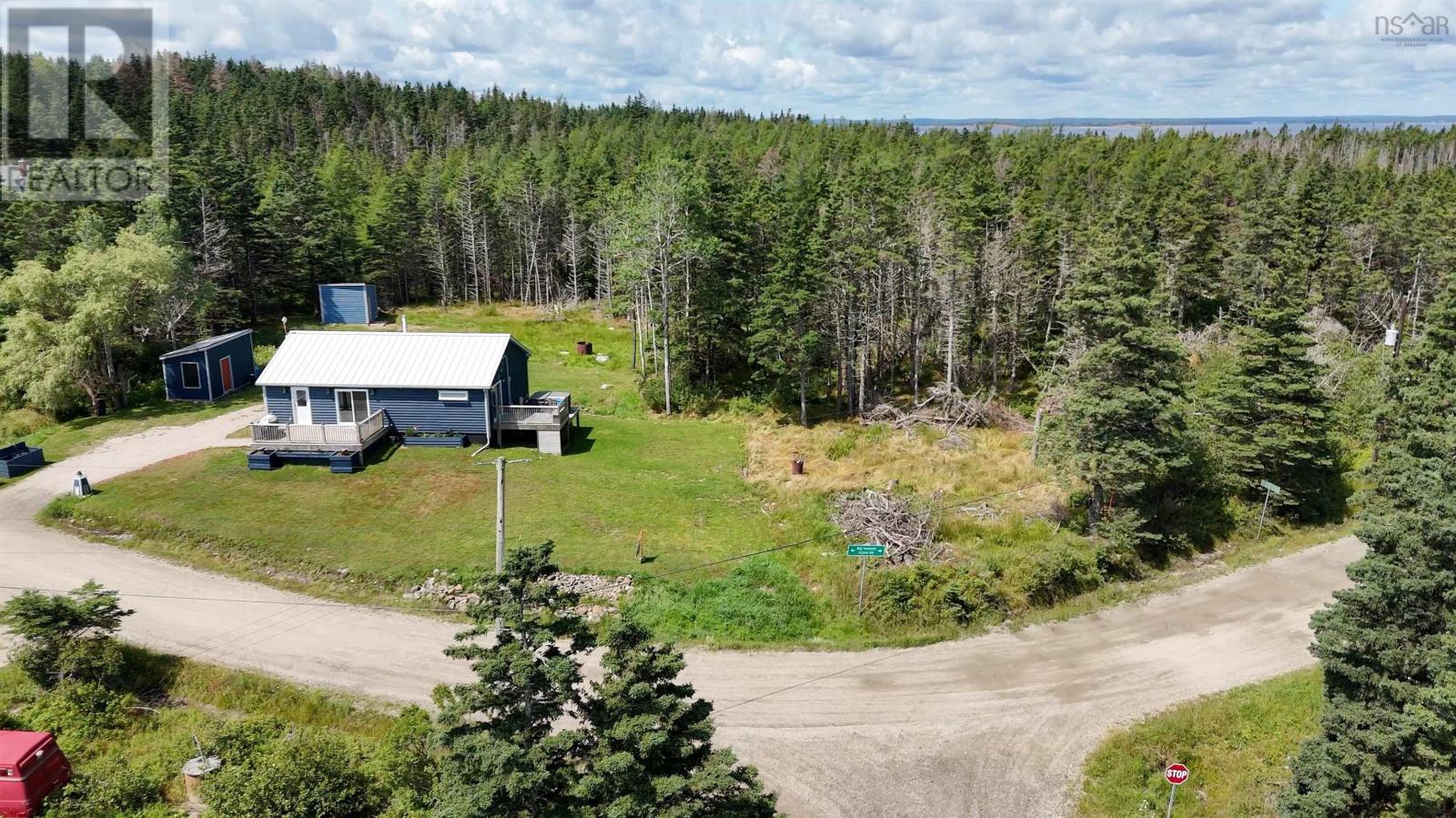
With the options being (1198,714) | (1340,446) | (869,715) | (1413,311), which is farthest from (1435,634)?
(1413,311)

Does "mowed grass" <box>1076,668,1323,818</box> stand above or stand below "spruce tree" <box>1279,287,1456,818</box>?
below

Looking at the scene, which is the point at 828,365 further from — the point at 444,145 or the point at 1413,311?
the point at 444,145

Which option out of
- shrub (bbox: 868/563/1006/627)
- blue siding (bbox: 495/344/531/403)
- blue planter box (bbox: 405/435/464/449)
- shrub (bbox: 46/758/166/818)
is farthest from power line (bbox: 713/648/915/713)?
blue siding (bbox: 495/344/531/403)

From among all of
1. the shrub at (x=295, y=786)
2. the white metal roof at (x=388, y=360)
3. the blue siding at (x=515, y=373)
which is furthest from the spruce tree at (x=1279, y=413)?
the shrub at (x=295, y=786)

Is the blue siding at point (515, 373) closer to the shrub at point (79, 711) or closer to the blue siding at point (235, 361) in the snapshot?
the blue siding at point (235, 361)

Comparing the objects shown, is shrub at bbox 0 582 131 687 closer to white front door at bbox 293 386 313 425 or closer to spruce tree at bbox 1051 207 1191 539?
white front door at bbox 293 386 313 425

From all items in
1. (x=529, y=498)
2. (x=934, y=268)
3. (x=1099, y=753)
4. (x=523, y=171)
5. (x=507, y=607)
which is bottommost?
(x=1099, y=753)
